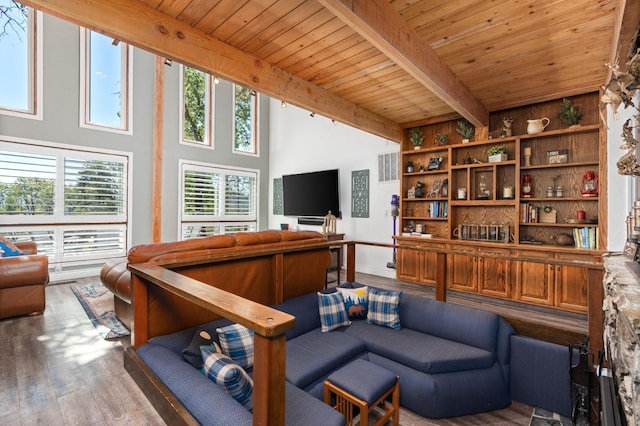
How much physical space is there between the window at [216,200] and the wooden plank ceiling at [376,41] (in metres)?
4.27

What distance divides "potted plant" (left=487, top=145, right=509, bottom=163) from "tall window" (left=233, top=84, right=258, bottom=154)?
5456 mm

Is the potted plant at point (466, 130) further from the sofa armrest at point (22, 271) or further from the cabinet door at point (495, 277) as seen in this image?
the sofa armrest at point (22, 271)

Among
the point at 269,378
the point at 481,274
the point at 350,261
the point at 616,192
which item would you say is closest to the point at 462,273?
the point at 481,274

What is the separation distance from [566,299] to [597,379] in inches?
75.2

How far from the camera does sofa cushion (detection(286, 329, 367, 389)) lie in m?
2.15

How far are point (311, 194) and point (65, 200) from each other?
14.4 ft

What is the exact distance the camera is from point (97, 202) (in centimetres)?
564

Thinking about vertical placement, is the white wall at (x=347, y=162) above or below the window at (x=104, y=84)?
below

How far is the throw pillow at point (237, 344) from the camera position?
1987 millimetres

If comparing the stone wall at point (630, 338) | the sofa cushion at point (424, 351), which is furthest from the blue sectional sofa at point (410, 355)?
the stone wall at point (630, 338)

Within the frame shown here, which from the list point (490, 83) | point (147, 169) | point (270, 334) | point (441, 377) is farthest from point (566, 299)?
point (147, 169)

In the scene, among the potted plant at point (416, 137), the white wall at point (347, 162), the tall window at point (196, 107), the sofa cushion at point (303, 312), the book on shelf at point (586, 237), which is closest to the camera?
the sofa cushion at point (303, 312)

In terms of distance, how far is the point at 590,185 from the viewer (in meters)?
3.76

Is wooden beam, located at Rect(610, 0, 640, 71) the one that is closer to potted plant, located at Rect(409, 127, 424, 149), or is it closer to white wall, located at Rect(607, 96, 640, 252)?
white wall, located at Rect(607, 96, 640, 252)
